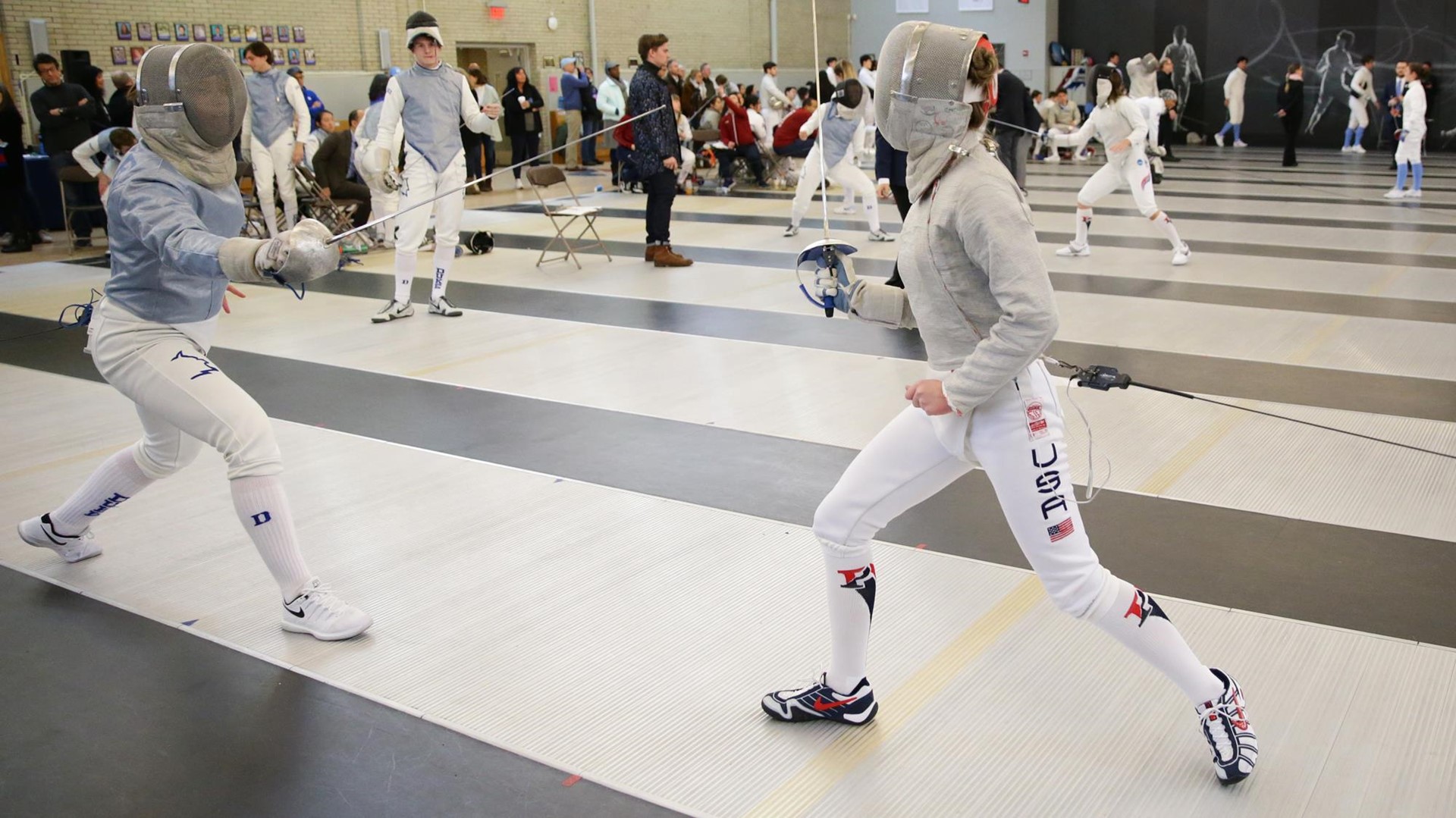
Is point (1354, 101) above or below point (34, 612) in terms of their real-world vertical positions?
above

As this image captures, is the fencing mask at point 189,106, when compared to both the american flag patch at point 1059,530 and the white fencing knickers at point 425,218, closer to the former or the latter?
the american flag patch at point 1059,530

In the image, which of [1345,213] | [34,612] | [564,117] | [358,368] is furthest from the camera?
[564,117]

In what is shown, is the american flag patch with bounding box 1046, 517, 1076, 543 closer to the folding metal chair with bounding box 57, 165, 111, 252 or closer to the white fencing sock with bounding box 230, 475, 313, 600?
the white fencing sock with bounding box 230, 475, 313, 600

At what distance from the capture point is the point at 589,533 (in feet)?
11.6

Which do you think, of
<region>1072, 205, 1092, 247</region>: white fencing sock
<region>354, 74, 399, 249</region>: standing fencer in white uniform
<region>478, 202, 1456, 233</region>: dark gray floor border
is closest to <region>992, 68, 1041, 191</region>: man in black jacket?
<region>1072, 205, 1092, 247</region>: white fencing sock

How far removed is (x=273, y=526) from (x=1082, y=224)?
6706 millimetres

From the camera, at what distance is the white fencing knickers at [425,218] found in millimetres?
6535

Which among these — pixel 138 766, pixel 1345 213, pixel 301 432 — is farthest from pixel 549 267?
pixel 1345 213

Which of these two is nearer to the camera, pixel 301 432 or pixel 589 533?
pixel 589 533

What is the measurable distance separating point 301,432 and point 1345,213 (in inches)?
371

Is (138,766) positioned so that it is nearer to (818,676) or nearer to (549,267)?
(818,676)

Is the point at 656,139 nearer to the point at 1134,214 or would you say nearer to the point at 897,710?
the point at 1134,214

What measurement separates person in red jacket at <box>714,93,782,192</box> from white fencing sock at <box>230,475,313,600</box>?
430 inches

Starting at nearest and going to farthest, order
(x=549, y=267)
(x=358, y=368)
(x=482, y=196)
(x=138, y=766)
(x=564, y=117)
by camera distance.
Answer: (x=138, y=766)
(x=358, y=368)
(x=549, y=267)
(x=482, y=196)
(x=564, y=117)
